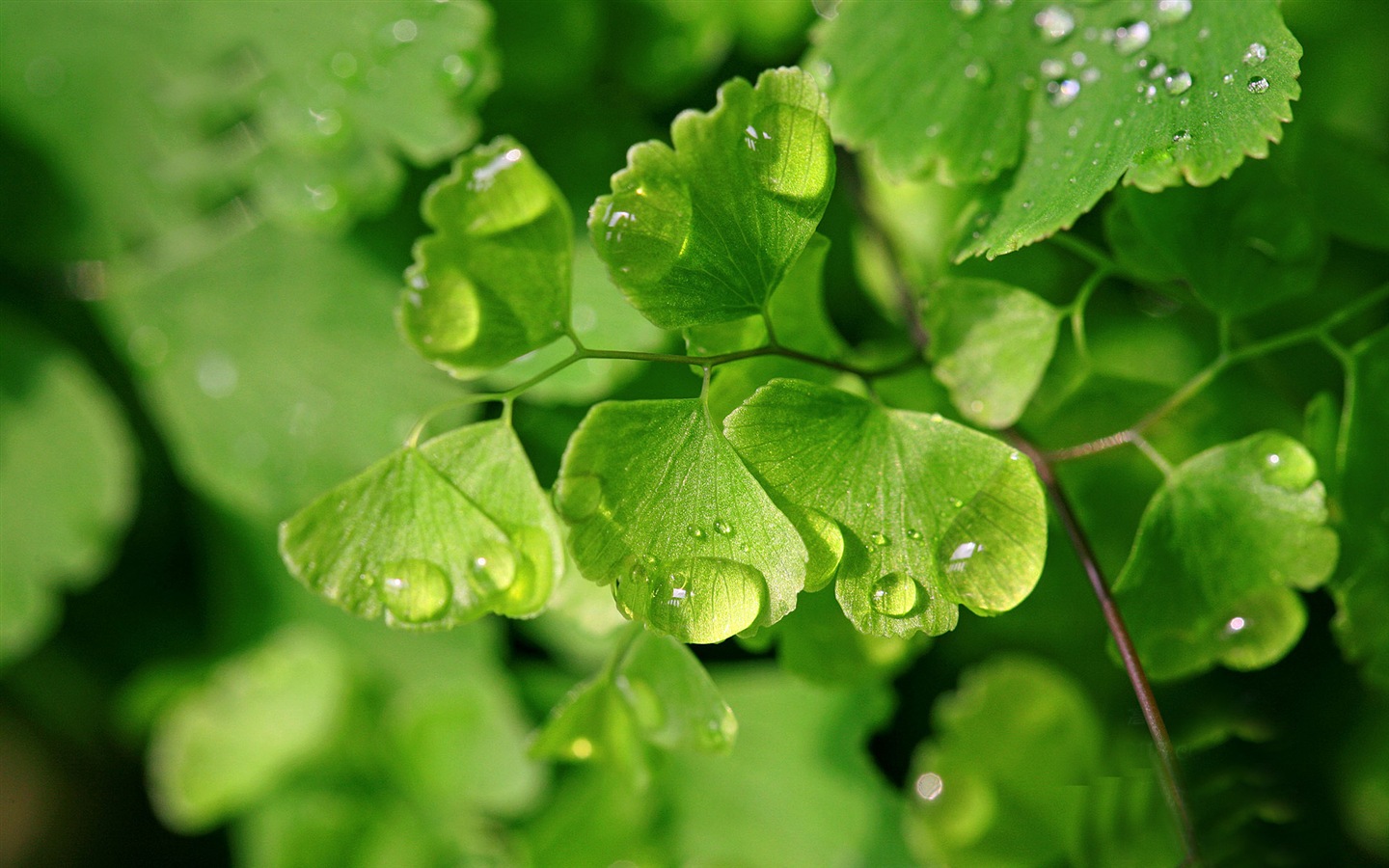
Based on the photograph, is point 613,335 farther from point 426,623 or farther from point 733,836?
point 733,836

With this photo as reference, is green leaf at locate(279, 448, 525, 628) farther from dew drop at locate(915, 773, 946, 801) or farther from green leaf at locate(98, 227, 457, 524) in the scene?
dew drop at locate(915, 773, 946, 801)

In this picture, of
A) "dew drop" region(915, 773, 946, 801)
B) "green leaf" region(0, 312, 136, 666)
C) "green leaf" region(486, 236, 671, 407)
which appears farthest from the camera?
"green leaf" region(0, 312, 136, 666)

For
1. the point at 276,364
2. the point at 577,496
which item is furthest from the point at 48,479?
the point at 577,496

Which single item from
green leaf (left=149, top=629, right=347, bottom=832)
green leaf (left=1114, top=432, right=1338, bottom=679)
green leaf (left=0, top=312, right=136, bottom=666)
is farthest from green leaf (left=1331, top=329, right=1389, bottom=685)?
green leaf (left=0, top=312, right=136, bottom=666)

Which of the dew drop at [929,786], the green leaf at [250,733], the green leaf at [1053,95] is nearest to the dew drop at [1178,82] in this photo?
the green leaf at [1053,95]

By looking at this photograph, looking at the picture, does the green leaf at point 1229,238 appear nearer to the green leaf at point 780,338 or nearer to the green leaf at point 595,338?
the green leaf at point 780,338

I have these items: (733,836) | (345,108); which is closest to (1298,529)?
(733,836)
